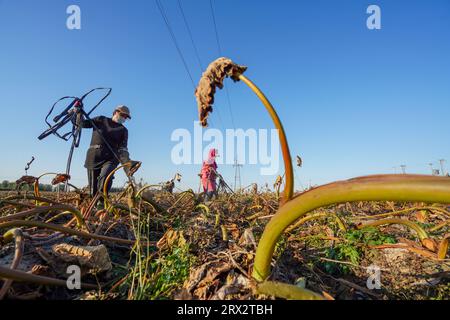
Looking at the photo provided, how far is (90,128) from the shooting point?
480 cm

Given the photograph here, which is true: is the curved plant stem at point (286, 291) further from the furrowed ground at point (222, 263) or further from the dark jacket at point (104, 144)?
the dark jacket at point (104, 144)

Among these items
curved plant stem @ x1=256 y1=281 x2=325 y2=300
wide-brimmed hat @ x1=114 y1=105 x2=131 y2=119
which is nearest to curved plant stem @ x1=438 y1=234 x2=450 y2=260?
curved plant stem @ x1=256 y1=281 x2=325 y2=300

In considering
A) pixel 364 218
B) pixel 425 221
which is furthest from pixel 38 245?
pixel 425 221

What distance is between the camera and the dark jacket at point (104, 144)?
4.68m

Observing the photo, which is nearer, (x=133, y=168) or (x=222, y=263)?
(x=222, y=263)

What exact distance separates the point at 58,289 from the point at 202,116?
99 cm

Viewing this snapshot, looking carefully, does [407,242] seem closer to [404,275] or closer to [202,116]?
[404,275]

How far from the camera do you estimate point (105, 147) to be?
4785mm

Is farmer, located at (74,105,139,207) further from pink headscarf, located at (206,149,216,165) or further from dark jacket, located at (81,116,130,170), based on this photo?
pink headscarf, located at (206,149,216,165)

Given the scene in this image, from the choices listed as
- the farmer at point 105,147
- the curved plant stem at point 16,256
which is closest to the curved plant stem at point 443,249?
the curved plant stem at point 16,256

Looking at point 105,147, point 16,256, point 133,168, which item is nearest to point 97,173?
point 105,147

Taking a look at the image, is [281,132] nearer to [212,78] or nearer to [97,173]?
[212,78]

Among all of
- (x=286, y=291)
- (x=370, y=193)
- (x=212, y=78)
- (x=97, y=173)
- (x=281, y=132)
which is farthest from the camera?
(x=97, y=173)

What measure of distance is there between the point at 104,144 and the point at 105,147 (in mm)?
60
